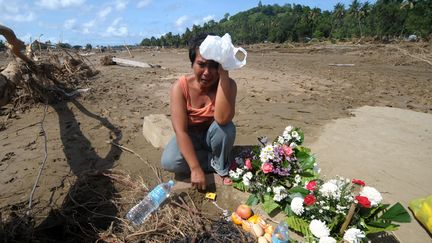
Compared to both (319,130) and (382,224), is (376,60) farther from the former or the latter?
(382,224)

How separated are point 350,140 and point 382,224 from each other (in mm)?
2233

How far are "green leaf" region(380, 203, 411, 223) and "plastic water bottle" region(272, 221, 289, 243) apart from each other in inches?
26.4

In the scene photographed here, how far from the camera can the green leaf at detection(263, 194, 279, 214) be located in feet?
8.23

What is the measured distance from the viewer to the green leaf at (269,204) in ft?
8.23

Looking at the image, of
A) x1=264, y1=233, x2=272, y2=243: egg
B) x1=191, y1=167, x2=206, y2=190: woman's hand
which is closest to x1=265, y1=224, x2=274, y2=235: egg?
x1=264, y1=233, x2=272, y2=243: egg

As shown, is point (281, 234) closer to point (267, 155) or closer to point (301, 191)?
point (301, 191)

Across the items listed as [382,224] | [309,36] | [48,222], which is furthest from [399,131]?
[309,36]

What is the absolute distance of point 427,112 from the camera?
5637mm

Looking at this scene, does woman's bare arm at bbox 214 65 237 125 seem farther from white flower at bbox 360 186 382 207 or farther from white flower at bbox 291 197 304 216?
white flower at bbox 360 186 382 207

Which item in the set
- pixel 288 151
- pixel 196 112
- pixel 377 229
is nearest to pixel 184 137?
pixel 196 112

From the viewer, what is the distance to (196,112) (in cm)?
286

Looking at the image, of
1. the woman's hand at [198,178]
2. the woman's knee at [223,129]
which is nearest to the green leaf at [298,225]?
the woman's hand at [198,178]

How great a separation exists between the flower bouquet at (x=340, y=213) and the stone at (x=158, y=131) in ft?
6.75

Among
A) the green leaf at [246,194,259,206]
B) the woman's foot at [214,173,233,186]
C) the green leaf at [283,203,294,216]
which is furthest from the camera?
the woman's foot at [214,173,233,186]
